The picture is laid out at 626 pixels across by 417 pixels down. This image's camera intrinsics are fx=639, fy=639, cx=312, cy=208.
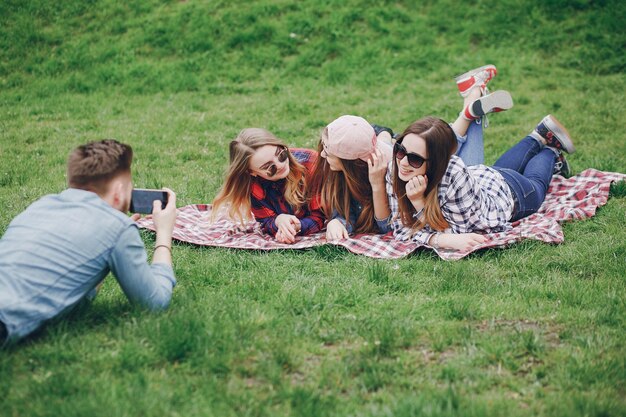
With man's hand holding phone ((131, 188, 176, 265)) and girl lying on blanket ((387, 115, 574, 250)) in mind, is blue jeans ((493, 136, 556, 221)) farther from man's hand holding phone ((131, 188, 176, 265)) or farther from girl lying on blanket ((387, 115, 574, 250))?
man's hand holding phone ((131, 188, 176, 265))

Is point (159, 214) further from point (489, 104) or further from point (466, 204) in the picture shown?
point (489, 104)

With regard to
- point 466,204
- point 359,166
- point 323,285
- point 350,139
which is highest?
point 350,139

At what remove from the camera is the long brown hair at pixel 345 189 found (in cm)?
609

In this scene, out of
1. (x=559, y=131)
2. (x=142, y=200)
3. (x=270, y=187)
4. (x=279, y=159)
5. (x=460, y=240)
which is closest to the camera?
(x=142, y=200)

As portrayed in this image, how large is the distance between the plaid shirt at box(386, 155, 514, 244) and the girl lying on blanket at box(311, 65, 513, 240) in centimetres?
19

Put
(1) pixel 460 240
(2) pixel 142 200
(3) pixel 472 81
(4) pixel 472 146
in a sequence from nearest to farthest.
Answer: (2) pixel 142 200
(1) pixel 460 240
(4) pixel 472 146
(3) pixel 472 81

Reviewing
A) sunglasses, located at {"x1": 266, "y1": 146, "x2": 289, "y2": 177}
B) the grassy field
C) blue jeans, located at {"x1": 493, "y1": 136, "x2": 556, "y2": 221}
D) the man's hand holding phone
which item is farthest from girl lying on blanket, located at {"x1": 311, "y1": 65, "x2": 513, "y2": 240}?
the man's hand holding phone

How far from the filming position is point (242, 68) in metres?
13.4

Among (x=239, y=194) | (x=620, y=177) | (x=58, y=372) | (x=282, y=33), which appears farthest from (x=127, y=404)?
(x=282, y=33)

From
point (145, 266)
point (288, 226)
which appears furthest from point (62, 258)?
point (288, 226)

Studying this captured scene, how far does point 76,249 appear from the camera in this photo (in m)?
3.75

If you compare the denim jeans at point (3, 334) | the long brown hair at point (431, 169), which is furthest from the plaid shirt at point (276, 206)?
the denim jeans at point (3, 334)

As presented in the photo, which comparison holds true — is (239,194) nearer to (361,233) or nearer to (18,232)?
(361,233)

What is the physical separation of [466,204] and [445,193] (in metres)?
0.23
